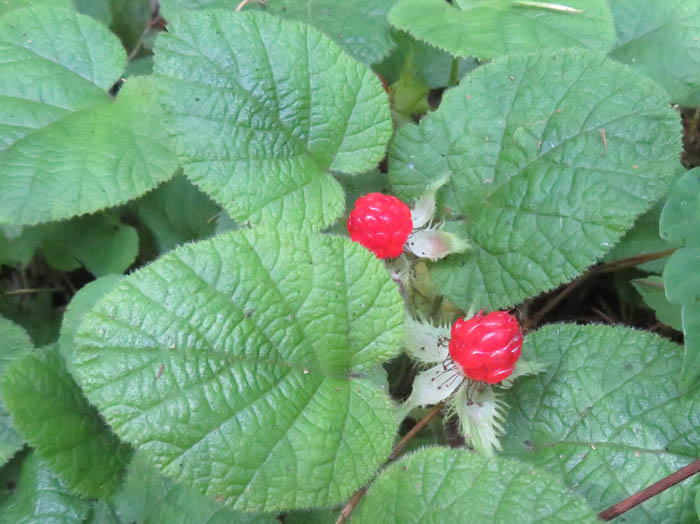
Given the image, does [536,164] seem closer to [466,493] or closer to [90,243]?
[466,493]

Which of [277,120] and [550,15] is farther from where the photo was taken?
[550,15]

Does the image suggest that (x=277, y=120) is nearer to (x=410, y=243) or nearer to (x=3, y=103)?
(x=410, y=243)

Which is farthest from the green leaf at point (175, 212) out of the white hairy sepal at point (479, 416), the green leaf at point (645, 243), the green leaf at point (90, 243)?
the green leaf at point (645, 243)

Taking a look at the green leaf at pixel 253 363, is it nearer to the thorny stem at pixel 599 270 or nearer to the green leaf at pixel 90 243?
the thorny stem at pixel 599 270

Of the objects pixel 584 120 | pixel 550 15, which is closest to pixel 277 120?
pixel 584 120

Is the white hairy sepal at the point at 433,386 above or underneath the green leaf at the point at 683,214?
underneath

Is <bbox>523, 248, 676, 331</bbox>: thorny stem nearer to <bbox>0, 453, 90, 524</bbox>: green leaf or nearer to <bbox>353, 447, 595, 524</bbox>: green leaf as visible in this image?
<bbox>353, 447, 595, 524</bbox>: green leaf

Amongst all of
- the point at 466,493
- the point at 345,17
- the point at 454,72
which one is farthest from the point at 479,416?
the point at 345,17

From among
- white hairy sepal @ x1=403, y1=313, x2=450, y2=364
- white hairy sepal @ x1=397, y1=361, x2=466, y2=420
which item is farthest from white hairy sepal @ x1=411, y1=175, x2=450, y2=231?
white hairy sepal @ x1=397, y1=361, x2=466, y2=420
